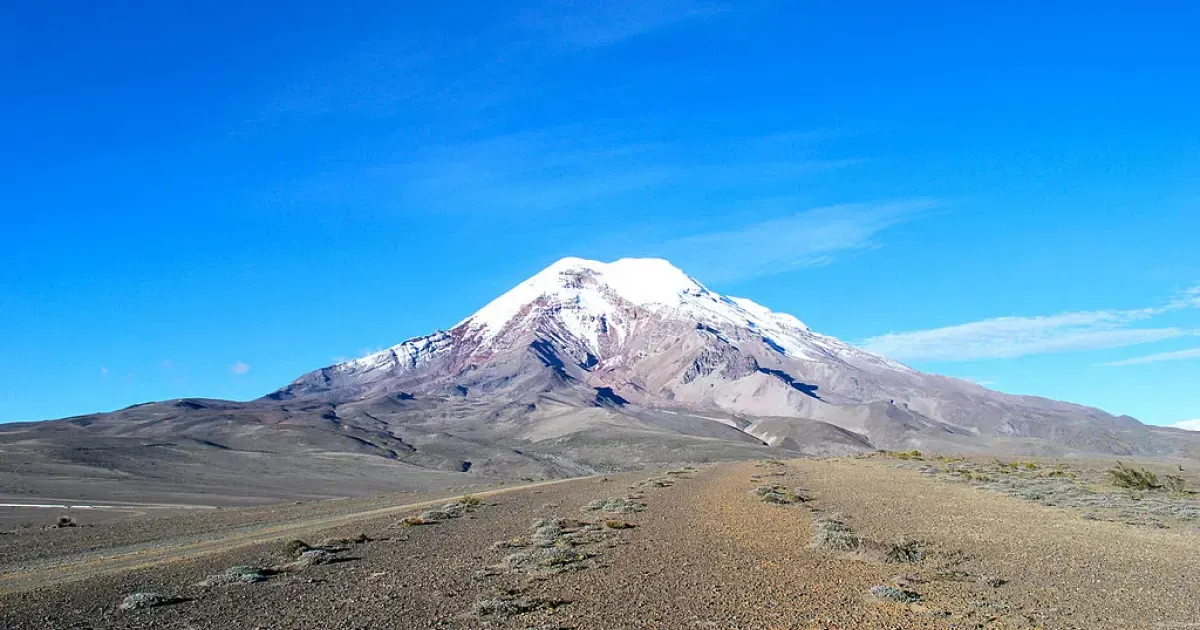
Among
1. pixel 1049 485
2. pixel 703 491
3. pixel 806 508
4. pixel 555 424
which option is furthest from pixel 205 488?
pixel 555 424

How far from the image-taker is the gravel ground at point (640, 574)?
1062 cm

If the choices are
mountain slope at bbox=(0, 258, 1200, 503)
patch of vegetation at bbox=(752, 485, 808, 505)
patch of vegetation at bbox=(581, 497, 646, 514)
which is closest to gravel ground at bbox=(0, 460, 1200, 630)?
patch of vegetation at bbox=(581, 497, 646, 514)

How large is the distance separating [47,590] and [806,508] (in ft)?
58.9

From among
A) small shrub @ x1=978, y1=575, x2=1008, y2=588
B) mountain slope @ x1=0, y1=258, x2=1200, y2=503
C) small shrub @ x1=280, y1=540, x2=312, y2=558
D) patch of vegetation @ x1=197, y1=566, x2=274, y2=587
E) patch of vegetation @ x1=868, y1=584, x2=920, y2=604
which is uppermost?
mountain slope @ x1=0, y1=258, x2=1200, y2=503

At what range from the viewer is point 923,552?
15.0m

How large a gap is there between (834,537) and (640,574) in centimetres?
467

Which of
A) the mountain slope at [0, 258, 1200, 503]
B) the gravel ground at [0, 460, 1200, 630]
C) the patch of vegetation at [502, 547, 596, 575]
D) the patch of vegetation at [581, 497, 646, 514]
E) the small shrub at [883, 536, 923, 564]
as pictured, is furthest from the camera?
the mountain slope at [0, 258, 1200, 503]

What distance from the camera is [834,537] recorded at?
52.5 ft

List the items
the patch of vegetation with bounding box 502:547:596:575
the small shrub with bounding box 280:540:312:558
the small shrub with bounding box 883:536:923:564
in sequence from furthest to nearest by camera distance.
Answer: the small shrub with bounding box 280:540:312:558 < the small shrub with bounding box 883:536:923:564 < the patch of vegetation with bounding box 502:547:596:575

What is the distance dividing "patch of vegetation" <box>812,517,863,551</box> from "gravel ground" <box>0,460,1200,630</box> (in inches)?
7.8

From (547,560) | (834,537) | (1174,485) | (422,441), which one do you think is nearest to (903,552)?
(834,537)

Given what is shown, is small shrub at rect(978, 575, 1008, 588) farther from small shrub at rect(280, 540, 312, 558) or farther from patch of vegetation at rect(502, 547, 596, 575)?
small shrub at rect(280, 540, 312, 558)

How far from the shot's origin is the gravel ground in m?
10.6

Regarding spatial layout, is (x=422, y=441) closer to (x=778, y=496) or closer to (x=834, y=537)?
(x=778, y=496)
